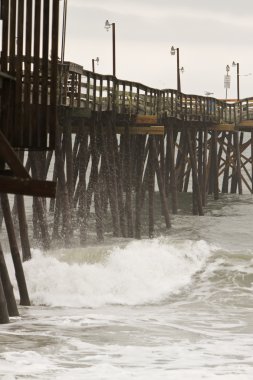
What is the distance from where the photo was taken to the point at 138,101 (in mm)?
33469

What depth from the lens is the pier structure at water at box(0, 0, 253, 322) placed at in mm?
14906

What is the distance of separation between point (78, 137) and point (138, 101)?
151 inches

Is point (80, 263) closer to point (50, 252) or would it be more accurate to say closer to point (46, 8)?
point (50, 252)

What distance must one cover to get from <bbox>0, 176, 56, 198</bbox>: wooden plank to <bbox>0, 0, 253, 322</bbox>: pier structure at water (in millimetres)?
12

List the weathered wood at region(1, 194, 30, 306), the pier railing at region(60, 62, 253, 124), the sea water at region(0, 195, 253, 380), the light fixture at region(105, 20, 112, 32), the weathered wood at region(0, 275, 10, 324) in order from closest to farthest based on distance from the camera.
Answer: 1. the sea water at region(0, 195, 253, 380)
2. the weathered wood at region(0, 275, 10, 324)
3. the weathered wood at region(1, 194, 30, 306)
4. the pier railing at region(60, 62, 253, 124)
5. the light fixture at region(105, 20, 112, 32)

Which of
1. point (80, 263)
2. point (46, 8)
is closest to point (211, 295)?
point (80, 263)

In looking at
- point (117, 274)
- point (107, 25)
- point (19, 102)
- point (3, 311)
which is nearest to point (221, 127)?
point (107, 25)

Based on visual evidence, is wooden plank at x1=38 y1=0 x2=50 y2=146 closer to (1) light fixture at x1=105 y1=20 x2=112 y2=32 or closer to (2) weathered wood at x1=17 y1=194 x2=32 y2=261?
(2) weathered wood at x1=17 y1=194 x2=32 y2=261

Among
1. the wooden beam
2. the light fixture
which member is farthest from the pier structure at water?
the light fixture

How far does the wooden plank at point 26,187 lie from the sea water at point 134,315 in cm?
191

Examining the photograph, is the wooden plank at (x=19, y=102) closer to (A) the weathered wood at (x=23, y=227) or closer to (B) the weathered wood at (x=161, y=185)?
(A) the weathered wood at (x=23, y=227)

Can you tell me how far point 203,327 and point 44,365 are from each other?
454 centimetres

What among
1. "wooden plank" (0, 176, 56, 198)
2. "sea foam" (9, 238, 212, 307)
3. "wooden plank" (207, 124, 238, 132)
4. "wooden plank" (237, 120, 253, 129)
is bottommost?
"sea foam" (9, 238, 212, 307)

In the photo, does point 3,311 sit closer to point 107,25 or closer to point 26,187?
point 26,187
